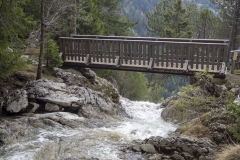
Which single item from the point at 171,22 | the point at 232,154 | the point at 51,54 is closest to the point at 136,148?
the point at 232,154

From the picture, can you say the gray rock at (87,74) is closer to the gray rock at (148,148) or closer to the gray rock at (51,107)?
the gray rock at (51,107)

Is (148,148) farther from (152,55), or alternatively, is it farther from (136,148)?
(152,55)

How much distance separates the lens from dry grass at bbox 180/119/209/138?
7.05m

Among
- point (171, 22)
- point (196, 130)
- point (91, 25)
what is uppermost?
point (171, 22)

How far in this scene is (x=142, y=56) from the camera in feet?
42.2

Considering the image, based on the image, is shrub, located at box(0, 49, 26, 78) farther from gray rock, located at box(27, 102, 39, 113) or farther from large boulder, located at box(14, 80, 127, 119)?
gray rock, located at box(27, 102, 39, 113)

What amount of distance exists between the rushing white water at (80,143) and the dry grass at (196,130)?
1.78 metres

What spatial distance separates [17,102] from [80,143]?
3458 millimetres

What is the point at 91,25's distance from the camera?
1859 centimetres

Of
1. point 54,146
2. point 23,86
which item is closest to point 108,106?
point 23,86

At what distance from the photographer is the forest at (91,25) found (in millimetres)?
8695

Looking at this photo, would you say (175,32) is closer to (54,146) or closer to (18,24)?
(18,24)

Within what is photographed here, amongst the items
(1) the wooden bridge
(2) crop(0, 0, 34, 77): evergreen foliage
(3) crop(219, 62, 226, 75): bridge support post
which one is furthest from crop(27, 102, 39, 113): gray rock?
(3) crop(219, 62, 226, 75): bridge support post

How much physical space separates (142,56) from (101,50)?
2.37m
